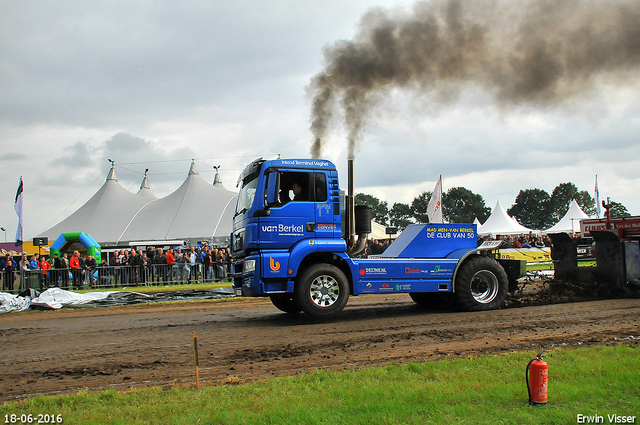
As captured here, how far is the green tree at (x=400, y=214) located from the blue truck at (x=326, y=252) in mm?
108787

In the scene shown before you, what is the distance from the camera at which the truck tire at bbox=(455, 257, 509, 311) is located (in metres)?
10.7

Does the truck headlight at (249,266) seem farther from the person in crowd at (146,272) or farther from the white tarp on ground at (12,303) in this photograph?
the person in crowd at (146,272)

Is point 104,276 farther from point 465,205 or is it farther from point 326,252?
point 465,205

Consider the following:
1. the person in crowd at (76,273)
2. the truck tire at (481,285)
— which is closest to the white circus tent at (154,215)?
the person in crowd at (76,273)

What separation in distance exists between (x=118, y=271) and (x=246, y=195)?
11.7 m

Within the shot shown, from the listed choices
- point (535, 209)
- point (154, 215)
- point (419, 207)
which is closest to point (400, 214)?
point (419, 207)

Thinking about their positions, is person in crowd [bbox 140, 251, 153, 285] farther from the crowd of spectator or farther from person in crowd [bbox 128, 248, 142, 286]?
person in crowd [bbox 128, 248, 142, 286]

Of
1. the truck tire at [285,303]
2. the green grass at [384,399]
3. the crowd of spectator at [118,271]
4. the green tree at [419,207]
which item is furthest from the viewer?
the green tree at [419,207]

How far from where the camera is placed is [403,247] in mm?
10828

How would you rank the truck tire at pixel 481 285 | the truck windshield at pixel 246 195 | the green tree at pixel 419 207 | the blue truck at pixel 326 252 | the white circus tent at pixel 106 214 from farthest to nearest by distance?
the green tree at pixel 419 207
the white circus tent at pixel 106 214
the truck tire at pixel 481 285
the truck windshield at pixel 246 195
the blue truck at pixel 326 252

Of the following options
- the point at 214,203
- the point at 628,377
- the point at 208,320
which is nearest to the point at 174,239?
the point at 214,203

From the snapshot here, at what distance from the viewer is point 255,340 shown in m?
8.30

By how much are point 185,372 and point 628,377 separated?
16.1 ft

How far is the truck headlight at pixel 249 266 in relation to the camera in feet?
30.8
